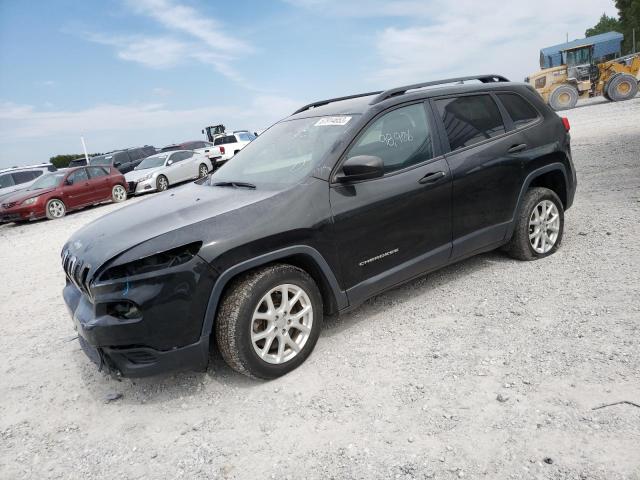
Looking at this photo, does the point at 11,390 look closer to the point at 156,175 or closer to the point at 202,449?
the point at 202,449

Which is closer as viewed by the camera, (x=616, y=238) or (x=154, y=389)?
(x=154, y=389)

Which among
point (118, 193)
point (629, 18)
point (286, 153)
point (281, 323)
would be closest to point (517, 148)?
point (286, 153)

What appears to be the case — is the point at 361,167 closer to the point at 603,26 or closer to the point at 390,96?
the point at 390,96

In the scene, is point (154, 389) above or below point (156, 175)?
below

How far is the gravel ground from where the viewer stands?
2293mm

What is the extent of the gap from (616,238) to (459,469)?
3711 millimetres

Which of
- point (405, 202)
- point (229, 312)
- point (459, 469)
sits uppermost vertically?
point (405, 202)

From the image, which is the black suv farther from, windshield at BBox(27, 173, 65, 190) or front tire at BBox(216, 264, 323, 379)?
windshield at BBox(27, 173, 65, 190)

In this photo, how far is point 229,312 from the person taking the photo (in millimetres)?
2857

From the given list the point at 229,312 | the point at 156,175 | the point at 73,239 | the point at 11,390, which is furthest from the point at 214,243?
the point at 156,175

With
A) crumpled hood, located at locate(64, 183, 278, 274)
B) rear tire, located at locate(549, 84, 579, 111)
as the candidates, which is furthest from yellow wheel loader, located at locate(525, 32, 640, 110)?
crumpled hood, located at locate(64, 183, 278, 274)

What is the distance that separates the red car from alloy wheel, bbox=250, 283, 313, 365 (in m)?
12.7

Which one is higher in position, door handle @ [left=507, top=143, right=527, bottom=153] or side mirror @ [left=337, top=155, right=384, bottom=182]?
side mirror @ [left=337, top=155, right=384, bottom=182]

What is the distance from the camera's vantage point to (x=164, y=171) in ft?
54.4
